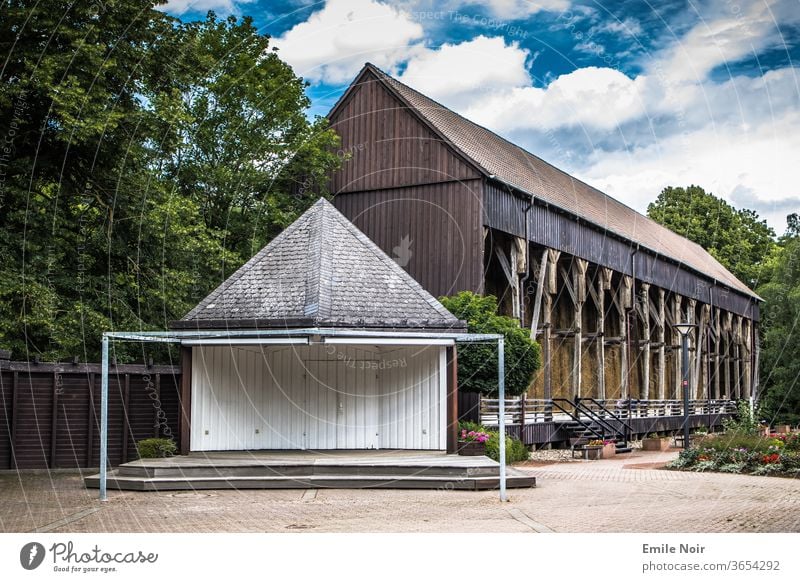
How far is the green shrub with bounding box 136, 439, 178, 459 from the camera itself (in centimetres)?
1834

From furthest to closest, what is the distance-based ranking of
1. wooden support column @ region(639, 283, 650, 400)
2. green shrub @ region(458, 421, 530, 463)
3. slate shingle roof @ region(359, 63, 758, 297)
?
1. wooden support column @ region(639, 283, 650, 400)
2. slate shingle roof @ region(359, 63, 758, 297)
3. green shrub @ region(458, 421, 530, 463)

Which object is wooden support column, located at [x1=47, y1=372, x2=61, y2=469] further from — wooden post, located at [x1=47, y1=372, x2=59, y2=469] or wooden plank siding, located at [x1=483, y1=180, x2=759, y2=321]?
wooden plank siding, located at [x1=483, y1=180, x2=759, y2=321]

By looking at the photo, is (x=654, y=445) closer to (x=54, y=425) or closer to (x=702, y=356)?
(x=54, y=425)

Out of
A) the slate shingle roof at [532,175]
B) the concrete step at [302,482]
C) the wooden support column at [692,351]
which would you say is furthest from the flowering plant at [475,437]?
the wooden support column at [692,351]

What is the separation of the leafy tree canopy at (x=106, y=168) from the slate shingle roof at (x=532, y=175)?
19.4 ft

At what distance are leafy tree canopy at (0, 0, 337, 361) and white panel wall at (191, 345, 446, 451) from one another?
3280 mm

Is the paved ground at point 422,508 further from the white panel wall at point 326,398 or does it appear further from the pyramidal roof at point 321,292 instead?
the pyramidal roof at point 321,292

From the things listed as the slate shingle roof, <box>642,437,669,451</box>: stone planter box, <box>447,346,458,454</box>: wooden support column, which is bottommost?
<box>642,437,669,451</box>: stone planter box

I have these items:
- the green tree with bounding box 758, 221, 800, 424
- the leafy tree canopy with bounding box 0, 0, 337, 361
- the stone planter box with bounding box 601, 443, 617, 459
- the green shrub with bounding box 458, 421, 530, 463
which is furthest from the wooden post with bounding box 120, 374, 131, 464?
the green tree with bounding box 758, 221, 800, 424

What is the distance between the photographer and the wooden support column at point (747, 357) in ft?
188

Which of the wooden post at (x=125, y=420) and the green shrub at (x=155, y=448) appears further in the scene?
the wooden post at (x=125, y=420)

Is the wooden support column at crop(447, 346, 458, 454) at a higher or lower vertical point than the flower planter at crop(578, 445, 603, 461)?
higher

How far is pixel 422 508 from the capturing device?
44.6ft
